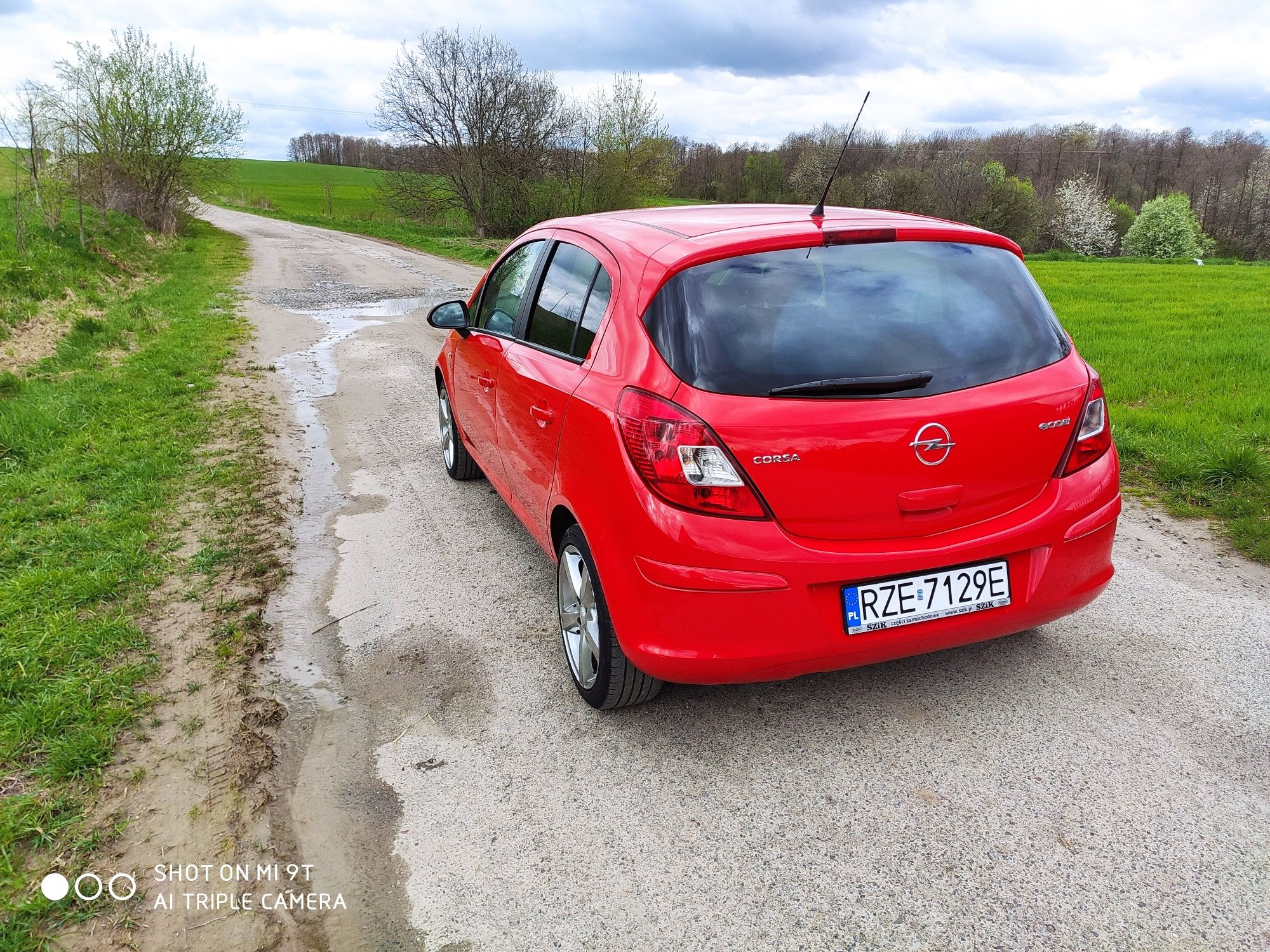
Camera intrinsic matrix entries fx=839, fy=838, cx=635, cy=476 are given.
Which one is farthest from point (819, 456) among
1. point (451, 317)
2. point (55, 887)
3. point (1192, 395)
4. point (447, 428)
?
point (1192, 395)

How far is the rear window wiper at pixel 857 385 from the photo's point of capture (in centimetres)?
253

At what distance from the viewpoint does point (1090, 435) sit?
2891 mm

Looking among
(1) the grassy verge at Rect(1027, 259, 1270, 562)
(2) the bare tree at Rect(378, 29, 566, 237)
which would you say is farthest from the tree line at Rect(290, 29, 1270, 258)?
(1) the grassy verge at Rect(1027, 259, 1270, 562)

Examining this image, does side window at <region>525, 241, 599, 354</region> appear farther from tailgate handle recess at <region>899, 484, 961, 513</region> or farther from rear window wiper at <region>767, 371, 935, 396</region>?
tailgate handle recess at <region>899, 484, 961, 513</region>

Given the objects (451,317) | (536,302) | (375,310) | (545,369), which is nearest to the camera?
(545,369)

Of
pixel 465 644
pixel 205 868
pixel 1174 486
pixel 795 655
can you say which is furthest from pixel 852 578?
pixel 1174 486

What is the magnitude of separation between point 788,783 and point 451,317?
3.36 metres

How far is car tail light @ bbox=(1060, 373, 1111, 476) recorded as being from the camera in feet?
9.32

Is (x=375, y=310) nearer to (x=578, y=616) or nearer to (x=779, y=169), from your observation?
(x=578, y=616)

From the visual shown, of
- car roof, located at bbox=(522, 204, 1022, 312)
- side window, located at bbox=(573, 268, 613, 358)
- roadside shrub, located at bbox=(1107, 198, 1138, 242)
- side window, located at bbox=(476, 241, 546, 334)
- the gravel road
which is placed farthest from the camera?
roadside shrub, located at bbox=(1107, 198, 1138, 242)

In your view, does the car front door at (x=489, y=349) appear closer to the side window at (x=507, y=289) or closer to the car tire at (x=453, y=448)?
the side window at (x=507, y=289)

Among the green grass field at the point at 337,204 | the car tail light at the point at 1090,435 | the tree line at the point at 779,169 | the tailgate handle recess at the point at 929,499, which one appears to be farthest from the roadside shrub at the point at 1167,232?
the tailgate handle recess at the point at 929,499

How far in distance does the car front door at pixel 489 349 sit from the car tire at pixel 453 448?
0.90 feet

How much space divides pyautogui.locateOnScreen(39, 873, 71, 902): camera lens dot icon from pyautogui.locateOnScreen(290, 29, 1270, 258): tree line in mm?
29983
